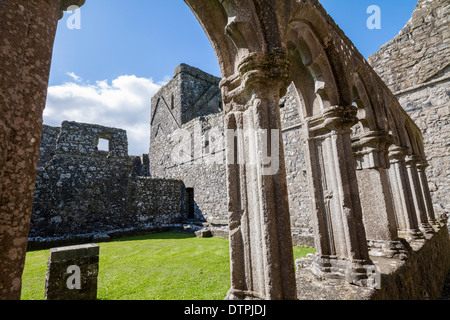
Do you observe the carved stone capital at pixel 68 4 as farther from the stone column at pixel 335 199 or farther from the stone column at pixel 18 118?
the stone column at pixel 335 199

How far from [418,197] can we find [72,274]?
785 centimetres

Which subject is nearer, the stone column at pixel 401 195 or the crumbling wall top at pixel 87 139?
the stone column at pixel 401 195

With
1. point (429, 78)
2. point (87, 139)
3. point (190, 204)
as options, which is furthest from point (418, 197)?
point (87, 139)

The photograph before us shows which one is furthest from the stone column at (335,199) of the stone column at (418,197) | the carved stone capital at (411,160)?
the carved stone capital at (411,160)

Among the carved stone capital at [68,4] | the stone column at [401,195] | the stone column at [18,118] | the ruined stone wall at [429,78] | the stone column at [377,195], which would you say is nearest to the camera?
the stone column at [18,118]

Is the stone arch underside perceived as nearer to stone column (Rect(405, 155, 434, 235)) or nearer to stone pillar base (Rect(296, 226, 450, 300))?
stone pillar base (Rect(296, 226, 450, 300))

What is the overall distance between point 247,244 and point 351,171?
2.06 m

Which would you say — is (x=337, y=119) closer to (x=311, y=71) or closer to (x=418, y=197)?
(x=311, y=71)

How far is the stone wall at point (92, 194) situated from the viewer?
26.9ft

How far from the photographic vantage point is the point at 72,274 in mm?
3344

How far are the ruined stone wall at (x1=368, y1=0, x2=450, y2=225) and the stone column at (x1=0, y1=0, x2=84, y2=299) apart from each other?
10.3m

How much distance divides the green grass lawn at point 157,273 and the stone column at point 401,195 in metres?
2.25

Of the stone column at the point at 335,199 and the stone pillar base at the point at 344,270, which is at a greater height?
the stone column at the point at 335,199

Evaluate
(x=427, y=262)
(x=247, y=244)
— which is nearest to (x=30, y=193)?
(x=247, y=244)
